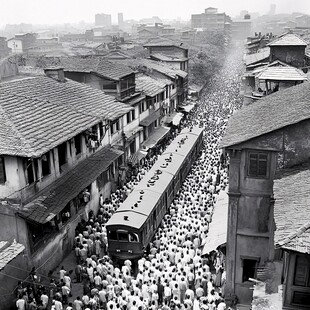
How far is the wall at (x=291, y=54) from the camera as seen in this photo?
35.8 m

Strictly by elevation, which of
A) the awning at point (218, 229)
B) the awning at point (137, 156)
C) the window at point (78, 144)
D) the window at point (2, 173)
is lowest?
the awning at point (137, 156)

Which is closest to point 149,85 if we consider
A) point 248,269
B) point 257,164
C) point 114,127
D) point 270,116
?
point 114,127

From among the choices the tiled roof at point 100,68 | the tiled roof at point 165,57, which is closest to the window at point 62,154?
the tiled roof at point 100,68

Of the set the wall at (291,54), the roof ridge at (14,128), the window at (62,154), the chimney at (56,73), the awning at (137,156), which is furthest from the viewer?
the wall at (291,54)

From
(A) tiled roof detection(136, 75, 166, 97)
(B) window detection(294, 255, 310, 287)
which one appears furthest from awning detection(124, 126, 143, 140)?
(B) window detection(294, 255, 310, 287)

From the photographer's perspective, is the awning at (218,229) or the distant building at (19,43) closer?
the awning at (218,229)

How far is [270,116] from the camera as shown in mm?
18297

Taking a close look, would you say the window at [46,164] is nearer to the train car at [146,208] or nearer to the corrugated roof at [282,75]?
the train car at [146,208]

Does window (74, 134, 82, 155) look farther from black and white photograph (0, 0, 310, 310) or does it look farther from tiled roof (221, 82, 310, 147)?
tiled roof (221, 82, 310, 147)

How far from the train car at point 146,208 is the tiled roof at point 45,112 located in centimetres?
489

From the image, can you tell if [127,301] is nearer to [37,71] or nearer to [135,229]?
[135,229]

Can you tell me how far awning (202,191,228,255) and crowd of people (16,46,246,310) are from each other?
2.72 feet

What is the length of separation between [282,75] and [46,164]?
17.1 m

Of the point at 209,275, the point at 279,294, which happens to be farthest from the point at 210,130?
the point at 279,294
